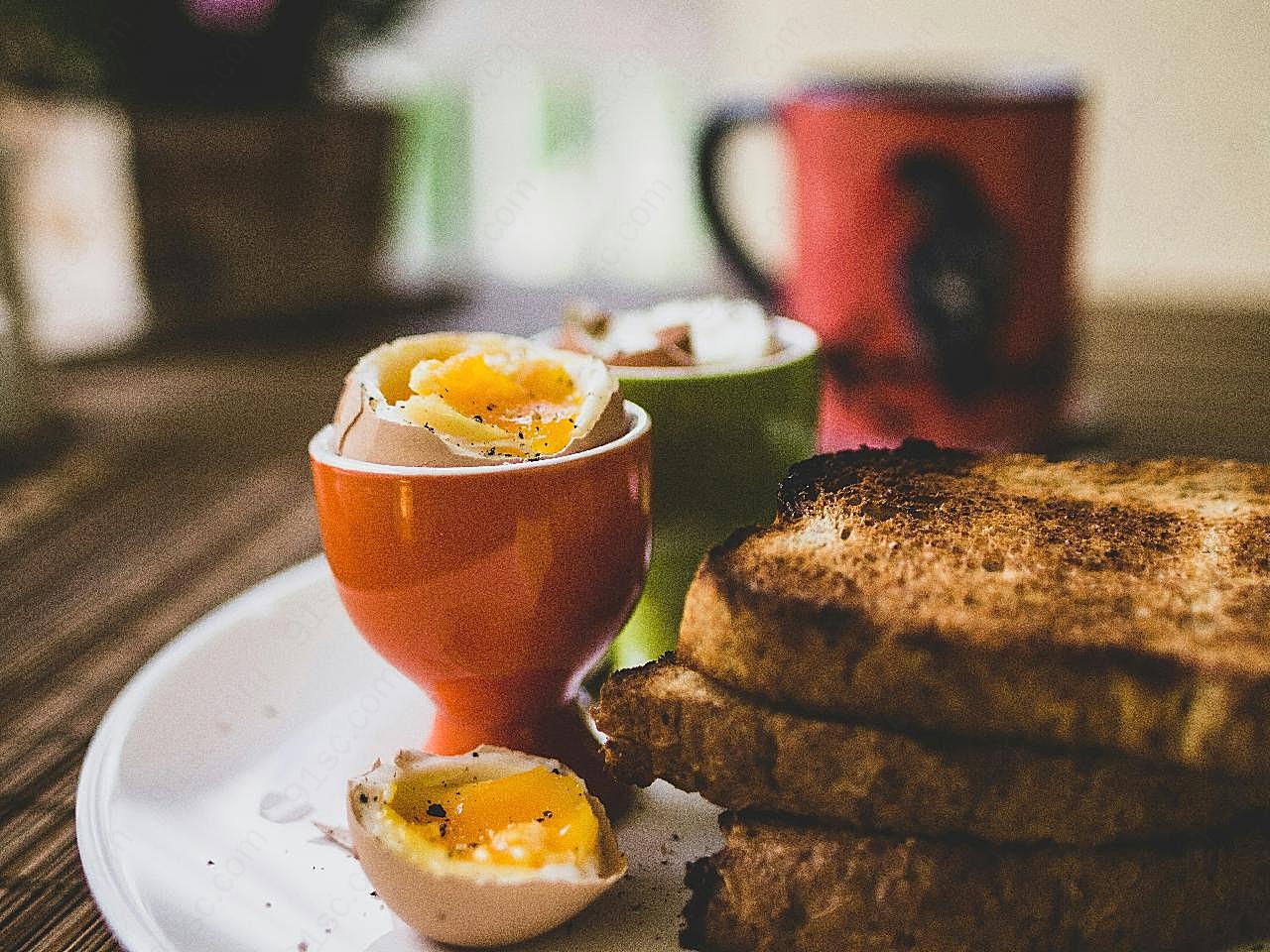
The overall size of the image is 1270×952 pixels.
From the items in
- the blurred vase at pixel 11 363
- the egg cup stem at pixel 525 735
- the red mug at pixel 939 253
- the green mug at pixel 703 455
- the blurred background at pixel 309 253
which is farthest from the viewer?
the blurred vase at pixel 11 363

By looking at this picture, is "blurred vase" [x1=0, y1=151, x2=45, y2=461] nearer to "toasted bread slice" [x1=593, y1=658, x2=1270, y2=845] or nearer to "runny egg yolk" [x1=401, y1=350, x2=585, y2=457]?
"runny egg yolk" [x1=401, y1=350, x2=585, y2=457]

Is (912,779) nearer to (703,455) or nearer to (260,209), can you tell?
(703,455)

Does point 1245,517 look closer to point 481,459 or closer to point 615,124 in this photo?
point 481,459

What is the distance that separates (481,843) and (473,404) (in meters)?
0.34

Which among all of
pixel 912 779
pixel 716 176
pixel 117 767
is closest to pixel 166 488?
pixel 117 767

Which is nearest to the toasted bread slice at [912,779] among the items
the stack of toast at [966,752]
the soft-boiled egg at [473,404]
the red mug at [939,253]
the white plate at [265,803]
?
the stack of toast at [966,752]

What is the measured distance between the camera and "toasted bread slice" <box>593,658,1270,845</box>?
2.16ft

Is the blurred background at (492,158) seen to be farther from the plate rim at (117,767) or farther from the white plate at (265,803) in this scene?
the white plate at (265,803)

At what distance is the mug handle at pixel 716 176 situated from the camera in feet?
5.32

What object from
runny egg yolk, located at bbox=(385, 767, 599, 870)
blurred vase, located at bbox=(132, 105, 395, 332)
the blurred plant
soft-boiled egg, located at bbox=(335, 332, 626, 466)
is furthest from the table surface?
the blurred plant

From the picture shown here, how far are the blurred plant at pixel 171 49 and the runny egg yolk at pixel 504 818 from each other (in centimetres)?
166

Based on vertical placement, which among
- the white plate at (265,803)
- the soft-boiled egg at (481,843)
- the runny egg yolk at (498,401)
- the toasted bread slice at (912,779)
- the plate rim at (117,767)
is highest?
the runny egg yolk at (498,401)

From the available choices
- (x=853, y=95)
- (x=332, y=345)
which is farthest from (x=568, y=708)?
(x=332, y=345)

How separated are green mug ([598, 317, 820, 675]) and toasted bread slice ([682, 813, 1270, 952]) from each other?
0.35m
